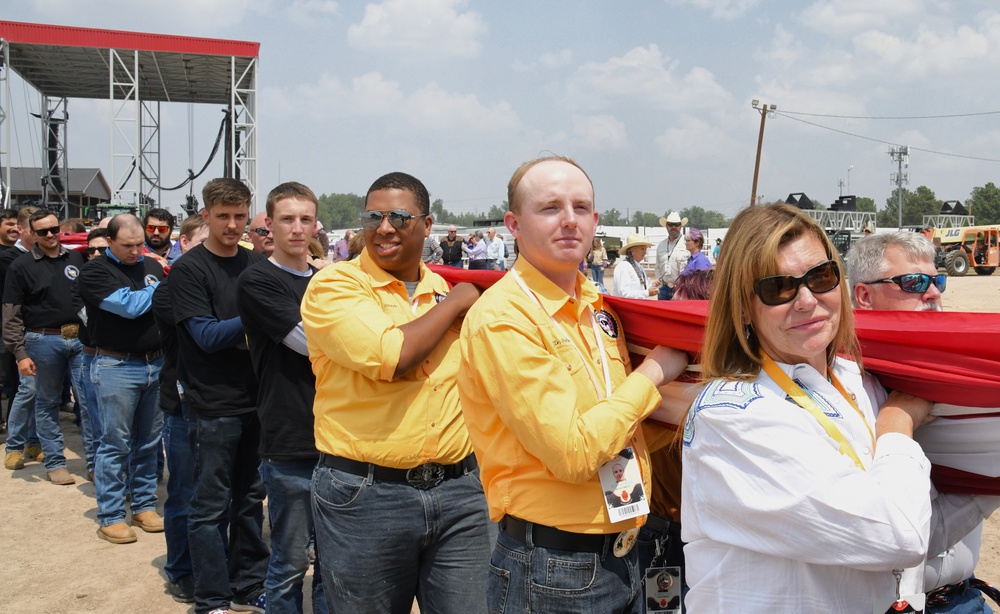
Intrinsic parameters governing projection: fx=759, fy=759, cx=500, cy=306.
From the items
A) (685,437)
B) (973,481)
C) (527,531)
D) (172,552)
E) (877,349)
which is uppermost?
(877,349)

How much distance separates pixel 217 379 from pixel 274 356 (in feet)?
2.91

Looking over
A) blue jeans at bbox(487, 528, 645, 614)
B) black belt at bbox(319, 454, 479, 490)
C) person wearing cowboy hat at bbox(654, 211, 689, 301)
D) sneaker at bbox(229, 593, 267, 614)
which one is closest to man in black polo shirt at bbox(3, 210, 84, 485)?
sneaker at bbox(229, 593, 267, 614)

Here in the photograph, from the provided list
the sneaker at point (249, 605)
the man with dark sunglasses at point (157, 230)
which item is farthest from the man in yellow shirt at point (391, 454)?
the man with dark sunglasses at point (157, 230)

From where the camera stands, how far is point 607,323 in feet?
7.62

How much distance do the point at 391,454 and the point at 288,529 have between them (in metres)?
1.17

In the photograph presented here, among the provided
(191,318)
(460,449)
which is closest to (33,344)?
(191,318)

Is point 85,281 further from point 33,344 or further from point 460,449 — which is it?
point 460,449

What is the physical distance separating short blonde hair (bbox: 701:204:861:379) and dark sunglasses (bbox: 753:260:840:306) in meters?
0.02

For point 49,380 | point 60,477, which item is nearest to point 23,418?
point 49,380

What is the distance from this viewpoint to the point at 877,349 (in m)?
2.00

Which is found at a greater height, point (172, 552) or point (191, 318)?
point (191, 318)

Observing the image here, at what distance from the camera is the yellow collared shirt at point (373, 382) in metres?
2.61

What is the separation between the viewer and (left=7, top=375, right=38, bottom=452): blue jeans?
751 centimetres

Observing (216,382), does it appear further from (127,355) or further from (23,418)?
(23,418)
